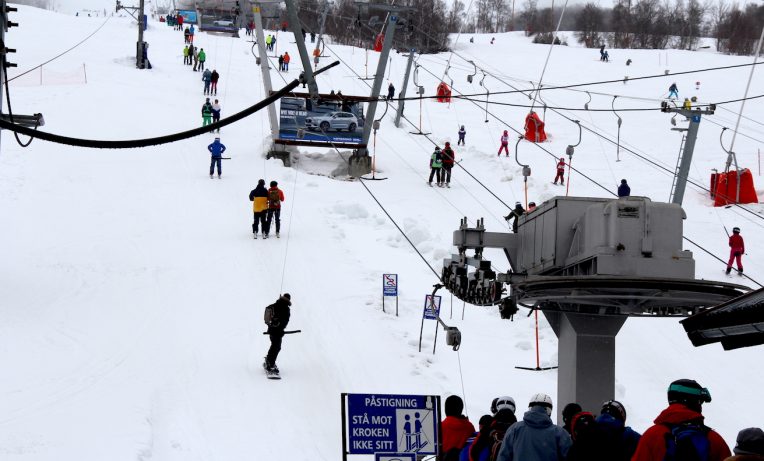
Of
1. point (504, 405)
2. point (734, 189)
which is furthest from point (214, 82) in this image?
point (504, 405)

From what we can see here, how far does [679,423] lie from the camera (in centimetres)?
670

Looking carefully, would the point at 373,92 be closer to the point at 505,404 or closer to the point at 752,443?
the point at 505,404

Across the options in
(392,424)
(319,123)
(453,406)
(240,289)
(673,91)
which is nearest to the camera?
(392,424)

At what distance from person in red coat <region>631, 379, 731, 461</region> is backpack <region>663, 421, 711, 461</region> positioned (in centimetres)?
2

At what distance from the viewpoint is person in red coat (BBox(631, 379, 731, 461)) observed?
656 cm

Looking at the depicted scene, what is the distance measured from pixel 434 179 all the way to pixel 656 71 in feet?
121

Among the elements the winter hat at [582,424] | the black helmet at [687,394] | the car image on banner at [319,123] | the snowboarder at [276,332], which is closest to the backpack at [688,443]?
the black helmet at [687,394]

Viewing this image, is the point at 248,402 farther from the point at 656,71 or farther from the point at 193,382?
the point at 656,71

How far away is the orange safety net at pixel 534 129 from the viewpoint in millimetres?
39531

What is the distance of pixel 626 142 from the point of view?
41.7 metres

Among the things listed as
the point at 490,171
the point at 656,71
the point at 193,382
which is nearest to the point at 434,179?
the point at 490,171

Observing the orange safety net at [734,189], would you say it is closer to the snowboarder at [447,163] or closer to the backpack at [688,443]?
the snowboarder at [447,163]

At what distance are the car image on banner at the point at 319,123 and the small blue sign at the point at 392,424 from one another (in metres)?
24.1

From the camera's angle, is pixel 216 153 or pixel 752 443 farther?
pixel 216 153
